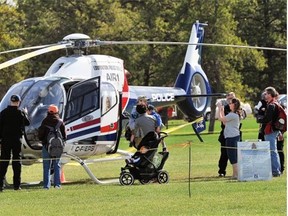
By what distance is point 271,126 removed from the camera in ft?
55.7

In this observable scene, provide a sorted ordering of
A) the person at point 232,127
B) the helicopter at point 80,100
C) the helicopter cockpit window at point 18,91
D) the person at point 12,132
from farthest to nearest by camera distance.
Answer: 1. the helicopter cockpit window at point 18,91
2. the helicopter at point 80,100
3. the person at point 232,127
4. the person at point 12,132

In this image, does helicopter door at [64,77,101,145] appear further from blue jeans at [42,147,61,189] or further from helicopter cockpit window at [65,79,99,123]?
blue jeans at [42,147,61,189]

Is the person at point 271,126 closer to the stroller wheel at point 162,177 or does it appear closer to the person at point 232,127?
the person at point 232,127

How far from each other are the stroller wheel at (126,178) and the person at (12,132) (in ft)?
6.60

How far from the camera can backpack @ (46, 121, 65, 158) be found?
15898 mm

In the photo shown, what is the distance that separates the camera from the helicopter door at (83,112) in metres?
17.7

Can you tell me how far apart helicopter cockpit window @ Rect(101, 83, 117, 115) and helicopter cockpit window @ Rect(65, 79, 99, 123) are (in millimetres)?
233

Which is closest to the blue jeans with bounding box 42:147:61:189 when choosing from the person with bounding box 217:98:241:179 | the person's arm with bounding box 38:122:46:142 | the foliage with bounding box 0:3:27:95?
the person's arm with bounding box 38:122:46:142


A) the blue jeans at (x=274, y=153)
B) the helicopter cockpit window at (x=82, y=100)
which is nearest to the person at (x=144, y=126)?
the helicopter cockpit window at (x=82, y=100)

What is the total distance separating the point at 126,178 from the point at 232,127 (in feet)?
7.94

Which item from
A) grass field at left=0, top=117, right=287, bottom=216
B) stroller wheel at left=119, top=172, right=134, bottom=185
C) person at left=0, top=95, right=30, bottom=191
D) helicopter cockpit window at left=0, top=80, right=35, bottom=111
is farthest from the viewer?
helicopter cockpit window at left=0, top=80, right=35, bottom=111

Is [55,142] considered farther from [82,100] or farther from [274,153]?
[274,153]

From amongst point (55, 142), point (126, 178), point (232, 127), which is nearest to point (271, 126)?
point (232, 127)

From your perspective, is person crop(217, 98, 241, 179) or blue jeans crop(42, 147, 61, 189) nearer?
blue jeans crop(42, 147, 61, 189)
